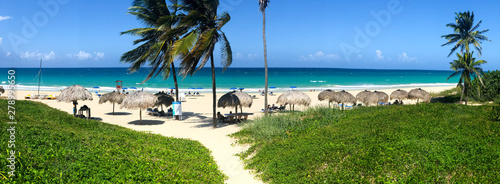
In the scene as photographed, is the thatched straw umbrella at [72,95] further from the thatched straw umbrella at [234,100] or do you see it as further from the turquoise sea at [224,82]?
the thatched straw umbrella at [234,100]

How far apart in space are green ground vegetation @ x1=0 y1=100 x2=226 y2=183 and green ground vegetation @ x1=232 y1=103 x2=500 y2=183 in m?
1.86

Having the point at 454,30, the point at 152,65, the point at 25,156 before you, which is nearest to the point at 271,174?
the point at 25,156

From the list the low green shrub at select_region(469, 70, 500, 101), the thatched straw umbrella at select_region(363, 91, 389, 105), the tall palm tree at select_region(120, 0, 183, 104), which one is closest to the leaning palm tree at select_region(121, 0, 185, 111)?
the tall palm tree at select_region(120, 0, 183, 104)

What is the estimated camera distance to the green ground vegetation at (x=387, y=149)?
592 cm

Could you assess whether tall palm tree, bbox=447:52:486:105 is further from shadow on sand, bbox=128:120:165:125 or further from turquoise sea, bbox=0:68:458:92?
turquoise sea, bbox=0:68:458:92

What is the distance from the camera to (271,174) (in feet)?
23.8

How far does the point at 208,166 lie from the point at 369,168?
4171 mm

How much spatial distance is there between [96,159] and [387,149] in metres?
6.83

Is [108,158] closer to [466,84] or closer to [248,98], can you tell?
[248,98]

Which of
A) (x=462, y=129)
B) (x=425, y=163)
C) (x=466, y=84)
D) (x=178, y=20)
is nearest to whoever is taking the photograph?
(x=425, y=163)

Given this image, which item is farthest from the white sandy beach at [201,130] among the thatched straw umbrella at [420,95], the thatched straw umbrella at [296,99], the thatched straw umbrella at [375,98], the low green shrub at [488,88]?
the low green shrub at [488,88]

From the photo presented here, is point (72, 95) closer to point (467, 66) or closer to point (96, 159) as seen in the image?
point (96, 159)

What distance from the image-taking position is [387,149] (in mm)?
6914

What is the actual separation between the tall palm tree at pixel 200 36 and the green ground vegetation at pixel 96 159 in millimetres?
4422
